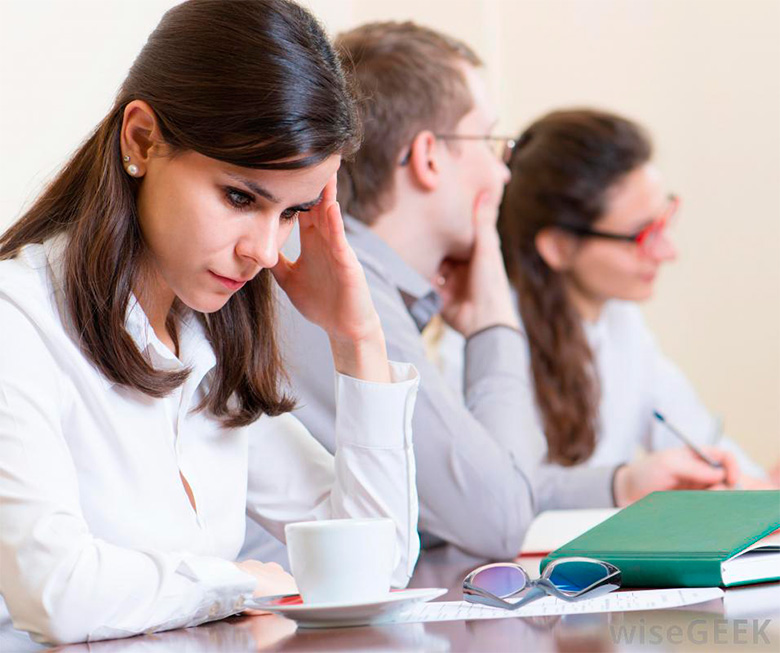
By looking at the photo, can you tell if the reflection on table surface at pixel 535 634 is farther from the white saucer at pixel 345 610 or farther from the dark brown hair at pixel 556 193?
the dark brown hair at pixel 556 193

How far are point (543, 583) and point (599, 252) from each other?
1885 mm

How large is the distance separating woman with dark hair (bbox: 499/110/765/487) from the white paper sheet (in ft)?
5.34

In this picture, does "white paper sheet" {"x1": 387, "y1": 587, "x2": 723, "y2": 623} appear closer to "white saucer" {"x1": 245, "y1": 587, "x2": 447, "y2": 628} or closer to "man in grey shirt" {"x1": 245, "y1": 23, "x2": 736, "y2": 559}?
"white saucer" {"x1": 245, "y1": 587, "x2": 447, "y2": 628}

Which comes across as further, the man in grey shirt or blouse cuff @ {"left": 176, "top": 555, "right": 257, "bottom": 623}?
the man in grey shirt

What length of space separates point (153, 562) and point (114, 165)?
1.29ft

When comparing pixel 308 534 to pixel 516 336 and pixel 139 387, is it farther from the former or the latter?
pixel 516 336

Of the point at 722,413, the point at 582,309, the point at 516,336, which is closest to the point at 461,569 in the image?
the point at 516,336

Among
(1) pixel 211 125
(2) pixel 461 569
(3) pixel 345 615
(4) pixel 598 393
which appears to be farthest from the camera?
(4) pixel 598 393

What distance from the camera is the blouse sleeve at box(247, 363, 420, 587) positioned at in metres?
1.18

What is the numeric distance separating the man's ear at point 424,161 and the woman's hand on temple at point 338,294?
56cm

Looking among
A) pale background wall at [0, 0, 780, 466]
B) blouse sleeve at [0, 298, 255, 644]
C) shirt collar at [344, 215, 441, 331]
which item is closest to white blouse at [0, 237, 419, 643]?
blouse sleeve at [0, 298, 255, 644]

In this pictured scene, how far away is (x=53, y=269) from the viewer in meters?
1.00

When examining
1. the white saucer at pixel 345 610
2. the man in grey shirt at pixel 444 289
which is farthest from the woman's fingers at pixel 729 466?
the white saucer at pixel 345 610

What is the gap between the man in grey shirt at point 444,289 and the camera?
4.70ft
